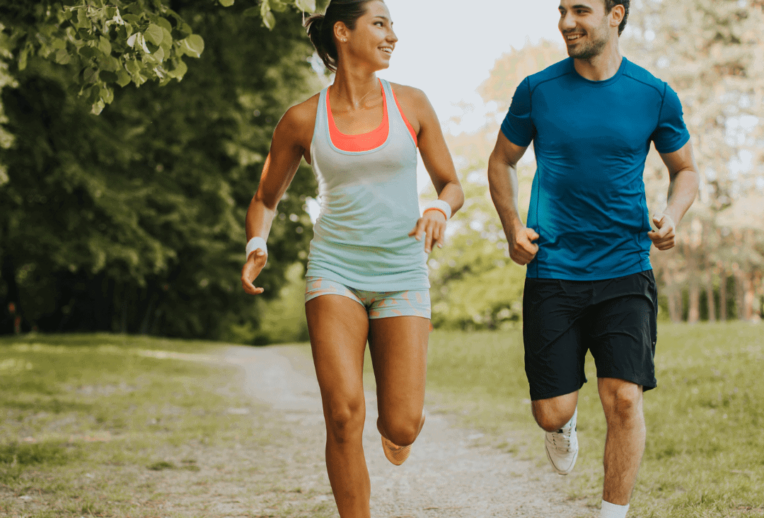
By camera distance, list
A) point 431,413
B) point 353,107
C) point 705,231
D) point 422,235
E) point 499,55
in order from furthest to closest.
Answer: point 705,231 < point 499,55 < point 431,413 < point 353,107 < point 422,235

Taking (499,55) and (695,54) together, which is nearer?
(499,55)

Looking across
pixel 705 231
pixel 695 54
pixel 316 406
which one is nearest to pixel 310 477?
pixel 316 406

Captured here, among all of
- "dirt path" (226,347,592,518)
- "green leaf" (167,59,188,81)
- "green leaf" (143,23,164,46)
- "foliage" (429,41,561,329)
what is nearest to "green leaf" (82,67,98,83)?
"green leaf" (167,59,188,81)

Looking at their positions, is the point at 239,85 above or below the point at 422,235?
above

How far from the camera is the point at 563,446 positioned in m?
3.99

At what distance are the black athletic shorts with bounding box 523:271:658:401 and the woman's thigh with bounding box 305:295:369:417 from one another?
92 centimetres

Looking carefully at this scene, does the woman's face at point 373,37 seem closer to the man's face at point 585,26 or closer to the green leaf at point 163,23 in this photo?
the man's face at point 585,26

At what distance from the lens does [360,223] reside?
340cm

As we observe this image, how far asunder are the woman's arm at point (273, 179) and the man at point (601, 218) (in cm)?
112

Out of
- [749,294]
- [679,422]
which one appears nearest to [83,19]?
[679,422]

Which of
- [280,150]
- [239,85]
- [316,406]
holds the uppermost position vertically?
[239,85]

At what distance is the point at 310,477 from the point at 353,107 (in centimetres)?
345

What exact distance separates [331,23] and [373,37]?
245 mm

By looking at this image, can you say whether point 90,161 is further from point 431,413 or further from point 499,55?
point 499,55
